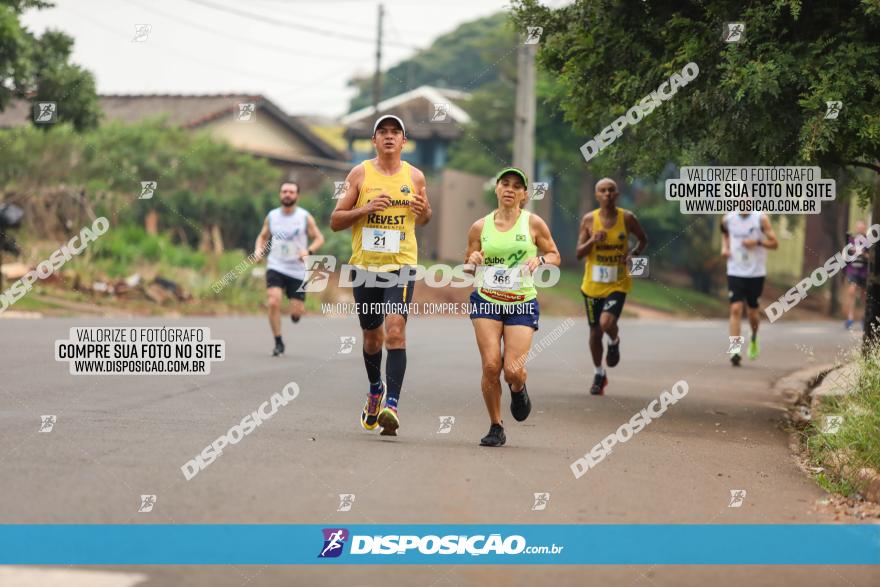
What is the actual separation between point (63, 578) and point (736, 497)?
403 centimetres

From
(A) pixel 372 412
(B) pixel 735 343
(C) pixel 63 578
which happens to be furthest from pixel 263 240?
(C) pixel 63 578

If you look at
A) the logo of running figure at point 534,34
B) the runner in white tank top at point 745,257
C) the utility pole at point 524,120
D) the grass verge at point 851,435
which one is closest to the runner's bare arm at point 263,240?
the logo of running figure at point 534,34

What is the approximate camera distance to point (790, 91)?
1034cm

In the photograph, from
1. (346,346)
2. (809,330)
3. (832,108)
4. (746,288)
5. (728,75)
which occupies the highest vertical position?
(728,75)

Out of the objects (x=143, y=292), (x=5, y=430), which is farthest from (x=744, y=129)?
(x=143, y=292)

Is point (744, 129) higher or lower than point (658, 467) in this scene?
higher

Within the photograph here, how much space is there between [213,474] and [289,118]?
41343 millimetres

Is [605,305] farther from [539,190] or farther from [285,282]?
[285,282]

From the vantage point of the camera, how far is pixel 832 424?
9.49 metres

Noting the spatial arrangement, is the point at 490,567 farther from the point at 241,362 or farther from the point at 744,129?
the point at 241,362

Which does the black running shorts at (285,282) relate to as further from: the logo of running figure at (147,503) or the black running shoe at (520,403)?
the logo of running figure at (147,503)

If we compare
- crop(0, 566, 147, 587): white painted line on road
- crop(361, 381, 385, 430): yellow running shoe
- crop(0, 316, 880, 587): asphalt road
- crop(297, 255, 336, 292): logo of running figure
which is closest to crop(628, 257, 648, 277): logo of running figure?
crop(0, 316, 880, 587): asphalt road

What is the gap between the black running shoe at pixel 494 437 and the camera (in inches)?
365

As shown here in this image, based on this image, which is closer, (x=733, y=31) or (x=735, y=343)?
(x=733, y=31)
